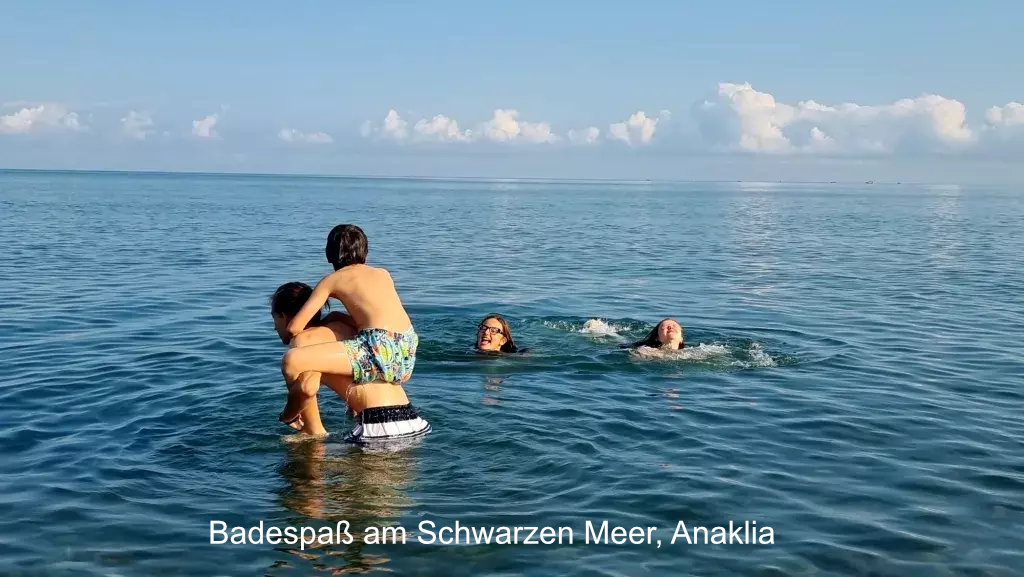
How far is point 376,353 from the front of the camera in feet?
29.8

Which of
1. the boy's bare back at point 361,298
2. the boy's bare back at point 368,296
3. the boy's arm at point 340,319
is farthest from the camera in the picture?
the boy's arm at point 340,319

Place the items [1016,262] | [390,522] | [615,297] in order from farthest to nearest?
[1016,262]
[615,297]
[390,522]

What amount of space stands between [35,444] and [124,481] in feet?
6.40

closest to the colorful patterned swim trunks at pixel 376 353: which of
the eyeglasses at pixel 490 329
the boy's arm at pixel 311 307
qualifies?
the boy's arm at pixel 311 307

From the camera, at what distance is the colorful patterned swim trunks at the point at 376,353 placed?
905 cm

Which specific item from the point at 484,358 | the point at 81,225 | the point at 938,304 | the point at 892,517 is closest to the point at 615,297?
the point at 938,304

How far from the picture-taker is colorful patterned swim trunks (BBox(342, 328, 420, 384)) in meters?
9.05

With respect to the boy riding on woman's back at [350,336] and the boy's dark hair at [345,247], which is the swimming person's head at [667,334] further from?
the boy's dark hair at [345,247]

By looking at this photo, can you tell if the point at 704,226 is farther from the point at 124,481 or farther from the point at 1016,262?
the point at 124,481

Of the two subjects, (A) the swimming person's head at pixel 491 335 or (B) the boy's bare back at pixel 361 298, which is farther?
(A) the swimming person's head at pixel 491 335

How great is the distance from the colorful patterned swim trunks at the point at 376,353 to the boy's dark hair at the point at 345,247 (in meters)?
0.72

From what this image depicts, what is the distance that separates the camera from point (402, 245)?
4072 centimetres

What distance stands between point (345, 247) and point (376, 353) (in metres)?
1.09

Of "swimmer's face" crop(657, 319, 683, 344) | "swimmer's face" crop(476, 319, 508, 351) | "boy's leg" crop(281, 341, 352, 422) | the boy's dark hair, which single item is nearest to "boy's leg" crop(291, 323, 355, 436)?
"boy's leg" crop(281, 341, 352, 422)
